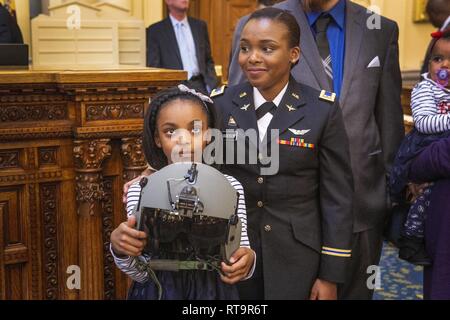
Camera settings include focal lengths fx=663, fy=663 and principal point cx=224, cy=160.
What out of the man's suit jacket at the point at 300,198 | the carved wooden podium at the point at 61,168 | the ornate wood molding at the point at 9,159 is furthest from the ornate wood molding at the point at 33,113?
the man's suit jacket at the point at 300,198

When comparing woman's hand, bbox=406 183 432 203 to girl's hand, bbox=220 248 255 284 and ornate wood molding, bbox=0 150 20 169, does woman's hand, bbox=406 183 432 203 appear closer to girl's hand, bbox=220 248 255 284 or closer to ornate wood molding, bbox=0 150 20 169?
girl's hand, bbox=220 248 255 284

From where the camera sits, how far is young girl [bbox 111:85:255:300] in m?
1.71

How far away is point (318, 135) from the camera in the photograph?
199 centimetres

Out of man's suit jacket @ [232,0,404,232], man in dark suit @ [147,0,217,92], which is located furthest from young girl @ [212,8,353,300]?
man in dark suit @ [147,0,217,92]

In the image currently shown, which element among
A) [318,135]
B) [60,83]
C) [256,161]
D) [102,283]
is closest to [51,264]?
[102,283]

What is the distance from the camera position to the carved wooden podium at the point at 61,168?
252cm

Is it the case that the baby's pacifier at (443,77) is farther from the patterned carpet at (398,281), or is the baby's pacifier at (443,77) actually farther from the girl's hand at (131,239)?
the patterned carpet at (398,281)

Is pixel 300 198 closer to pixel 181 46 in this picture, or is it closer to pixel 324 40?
pixel 324 40

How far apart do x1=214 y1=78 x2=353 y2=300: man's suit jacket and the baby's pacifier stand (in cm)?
67

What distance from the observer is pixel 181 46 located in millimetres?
6688

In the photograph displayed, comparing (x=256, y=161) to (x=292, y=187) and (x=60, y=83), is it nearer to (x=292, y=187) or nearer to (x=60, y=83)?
(x=292, y=187)
